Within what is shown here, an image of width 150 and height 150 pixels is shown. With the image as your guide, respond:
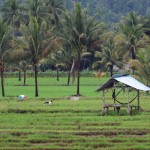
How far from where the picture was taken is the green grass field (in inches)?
757

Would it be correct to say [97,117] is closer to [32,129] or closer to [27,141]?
[32,129]

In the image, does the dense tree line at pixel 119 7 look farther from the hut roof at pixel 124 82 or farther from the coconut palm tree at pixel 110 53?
the hut roof at pixel 124 82

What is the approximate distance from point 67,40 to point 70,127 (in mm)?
19748

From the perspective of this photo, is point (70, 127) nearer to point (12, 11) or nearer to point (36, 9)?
point (36, 9)

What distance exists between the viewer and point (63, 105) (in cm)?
3247

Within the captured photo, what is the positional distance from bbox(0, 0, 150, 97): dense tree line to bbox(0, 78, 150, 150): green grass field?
7795 millimetres

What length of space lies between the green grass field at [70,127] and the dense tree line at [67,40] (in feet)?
25.6

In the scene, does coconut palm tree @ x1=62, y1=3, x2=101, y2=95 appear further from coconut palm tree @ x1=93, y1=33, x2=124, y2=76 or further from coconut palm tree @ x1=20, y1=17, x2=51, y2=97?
coconut palm tree @ x1=93, y1=33, x2=124, y2=76

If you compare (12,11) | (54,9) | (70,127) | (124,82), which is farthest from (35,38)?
(54,9)

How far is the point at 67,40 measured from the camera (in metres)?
42.6

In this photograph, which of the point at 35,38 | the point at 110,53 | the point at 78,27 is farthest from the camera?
the point at 110,53

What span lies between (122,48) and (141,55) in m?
17.9

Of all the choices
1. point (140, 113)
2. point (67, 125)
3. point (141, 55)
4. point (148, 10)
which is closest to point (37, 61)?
point (141, 55)

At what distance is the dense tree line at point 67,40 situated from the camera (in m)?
40.7
